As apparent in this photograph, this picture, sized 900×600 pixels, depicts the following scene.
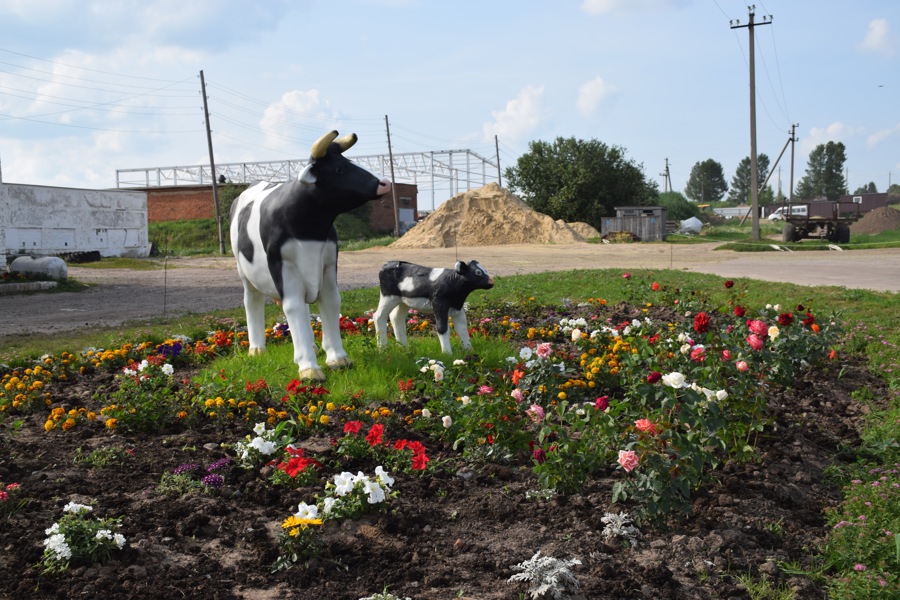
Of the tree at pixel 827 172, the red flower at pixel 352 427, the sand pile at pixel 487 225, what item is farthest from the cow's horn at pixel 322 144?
the tree at pixel 827 172

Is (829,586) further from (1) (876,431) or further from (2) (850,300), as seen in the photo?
(2) (850,300)

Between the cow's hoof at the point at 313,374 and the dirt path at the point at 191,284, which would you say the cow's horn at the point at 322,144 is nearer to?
the cow's hoof at the point at 313,374

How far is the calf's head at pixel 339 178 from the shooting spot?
624cm

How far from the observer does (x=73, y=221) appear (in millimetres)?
33312

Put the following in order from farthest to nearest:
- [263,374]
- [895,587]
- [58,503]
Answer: [263,374] → [58,503] → [895,587]

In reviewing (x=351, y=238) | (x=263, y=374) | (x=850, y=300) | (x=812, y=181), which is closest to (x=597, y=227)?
(x=351, y=238)

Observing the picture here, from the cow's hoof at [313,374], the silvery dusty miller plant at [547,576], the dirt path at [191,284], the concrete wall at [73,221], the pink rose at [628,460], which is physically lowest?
the silvery dusty miller plant at [547,576]

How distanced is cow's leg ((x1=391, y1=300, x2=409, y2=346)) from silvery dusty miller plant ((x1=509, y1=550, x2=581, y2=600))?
4.39 meters

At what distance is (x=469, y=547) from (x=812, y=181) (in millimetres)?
132977

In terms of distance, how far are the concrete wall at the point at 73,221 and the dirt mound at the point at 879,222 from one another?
37627 mm

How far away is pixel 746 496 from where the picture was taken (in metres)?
4.36

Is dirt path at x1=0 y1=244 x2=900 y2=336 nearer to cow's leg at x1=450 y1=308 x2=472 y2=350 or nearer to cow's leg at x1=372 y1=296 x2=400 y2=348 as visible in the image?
cow's leg at x1=372 y1=296 x2=400 y2=348

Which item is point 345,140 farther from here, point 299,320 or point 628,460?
point 628,460

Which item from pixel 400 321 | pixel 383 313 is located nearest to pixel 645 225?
pixel 400 321
